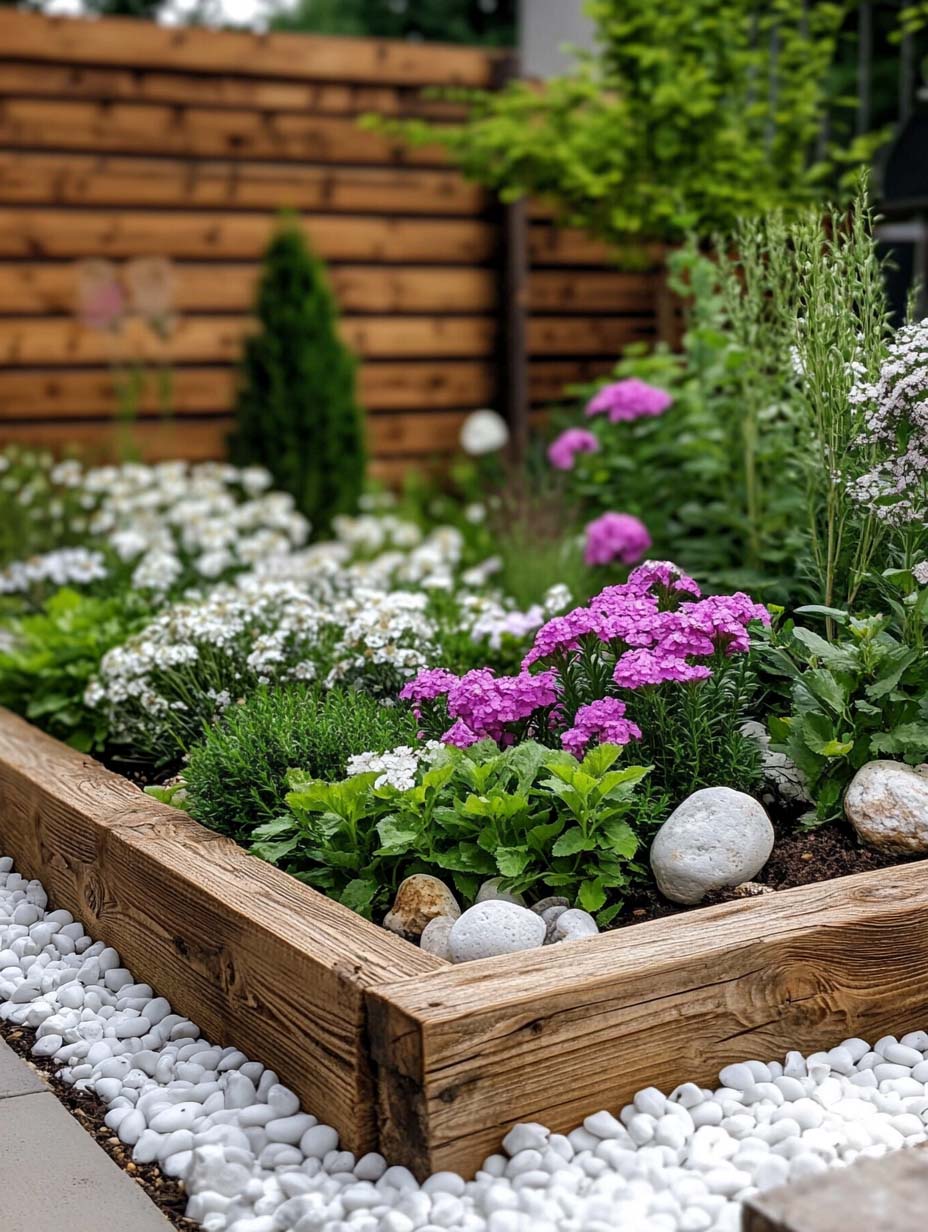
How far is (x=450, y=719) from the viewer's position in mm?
2699

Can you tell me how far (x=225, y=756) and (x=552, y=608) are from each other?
1.02 m

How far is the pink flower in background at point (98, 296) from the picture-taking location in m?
6.15

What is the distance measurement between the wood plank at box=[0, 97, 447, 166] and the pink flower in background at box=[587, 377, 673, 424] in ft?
9.38

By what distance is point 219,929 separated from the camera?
2143 mm

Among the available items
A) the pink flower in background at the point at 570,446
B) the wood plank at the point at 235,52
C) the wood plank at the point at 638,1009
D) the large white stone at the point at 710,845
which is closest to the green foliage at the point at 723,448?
the pink flower in background at the point at 570,446

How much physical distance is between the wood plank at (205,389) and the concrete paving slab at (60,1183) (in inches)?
191

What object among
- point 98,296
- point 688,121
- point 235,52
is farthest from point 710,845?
point 235,52

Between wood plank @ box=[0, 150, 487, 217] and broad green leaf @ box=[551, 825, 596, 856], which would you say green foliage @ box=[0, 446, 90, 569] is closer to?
wood plank @ box=[0, 150, 487, 217]

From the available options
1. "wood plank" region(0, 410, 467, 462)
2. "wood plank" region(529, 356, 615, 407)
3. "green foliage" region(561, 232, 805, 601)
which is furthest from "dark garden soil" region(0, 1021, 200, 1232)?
"wood plank" region(529, 356, 615, 407)

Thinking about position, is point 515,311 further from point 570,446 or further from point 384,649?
point 384,649

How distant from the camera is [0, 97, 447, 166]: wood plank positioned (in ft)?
20.6

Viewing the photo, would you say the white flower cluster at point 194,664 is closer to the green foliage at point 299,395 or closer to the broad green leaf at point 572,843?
the broad green leaf at point 572,843

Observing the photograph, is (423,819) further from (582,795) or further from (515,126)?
(515,126)

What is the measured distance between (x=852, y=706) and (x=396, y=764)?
0.83m
